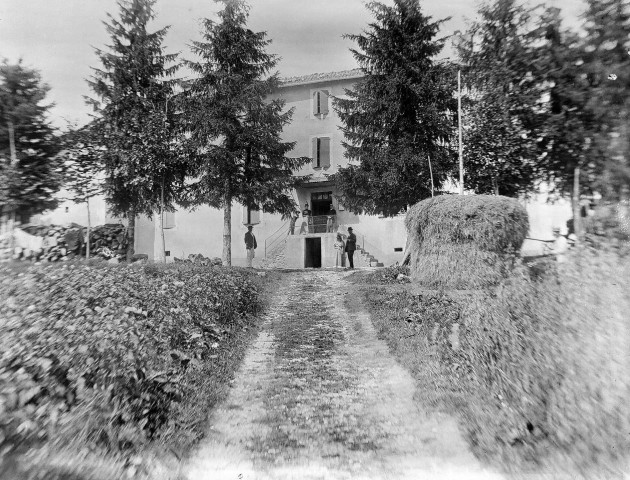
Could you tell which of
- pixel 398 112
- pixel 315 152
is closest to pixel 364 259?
pixel 315 152

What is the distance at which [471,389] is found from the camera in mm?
4371

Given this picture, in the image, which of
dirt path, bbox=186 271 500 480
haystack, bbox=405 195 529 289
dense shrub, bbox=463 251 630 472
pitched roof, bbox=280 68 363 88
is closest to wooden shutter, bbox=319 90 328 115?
pitched roof, bbox=280 68 363 88

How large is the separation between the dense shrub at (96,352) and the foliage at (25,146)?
112cm

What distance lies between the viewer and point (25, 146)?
609 centimetres

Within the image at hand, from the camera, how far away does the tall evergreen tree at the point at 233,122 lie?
16.0m

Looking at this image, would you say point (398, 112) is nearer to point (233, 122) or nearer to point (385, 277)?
point (233, 122)

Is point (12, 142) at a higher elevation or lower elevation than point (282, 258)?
higher

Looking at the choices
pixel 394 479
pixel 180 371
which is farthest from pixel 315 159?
pixel 394 479

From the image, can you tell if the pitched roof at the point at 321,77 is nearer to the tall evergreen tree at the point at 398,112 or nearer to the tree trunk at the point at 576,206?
the tall evergreen tree at the point at 398,112

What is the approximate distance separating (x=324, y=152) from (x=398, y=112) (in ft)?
30.3

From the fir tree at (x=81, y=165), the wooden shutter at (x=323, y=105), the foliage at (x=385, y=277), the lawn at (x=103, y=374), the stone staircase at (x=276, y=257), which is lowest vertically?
the stone staircase at (x=276, y=257)

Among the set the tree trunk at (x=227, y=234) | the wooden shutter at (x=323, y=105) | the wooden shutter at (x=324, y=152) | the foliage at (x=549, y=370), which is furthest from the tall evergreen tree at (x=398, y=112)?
the foliage at (x=549, y=370)

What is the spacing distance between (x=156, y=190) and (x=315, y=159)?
10.3m

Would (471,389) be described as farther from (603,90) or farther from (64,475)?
(64,475)
